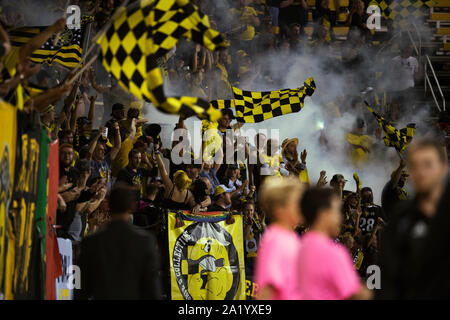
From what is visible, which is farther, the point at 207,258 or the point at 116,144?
the point at 207,258

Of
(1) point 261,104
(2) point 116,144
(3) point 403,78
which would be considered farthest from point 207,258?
(3) point 403,78

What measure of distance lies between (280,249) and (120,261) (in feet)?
3.08

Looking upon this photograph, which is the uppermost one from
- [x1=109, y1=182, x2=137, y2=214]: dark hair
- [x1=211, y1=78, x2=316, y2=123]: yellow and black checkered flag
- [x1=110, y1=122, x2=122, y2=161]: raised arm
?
[x1=211, y1=78, x2=316, y2=123]: yellow and black checkered flag

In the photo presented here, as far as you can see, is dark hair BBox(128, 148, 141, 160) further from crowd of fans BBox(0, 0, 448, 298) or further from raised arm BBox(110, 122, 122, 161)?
raised arm BBox(110, 122, 122, 161)

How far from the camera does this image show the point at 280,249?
394 centimetres

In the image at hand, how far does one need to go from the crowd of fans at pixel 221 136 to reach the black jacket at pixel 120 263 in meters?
0.25

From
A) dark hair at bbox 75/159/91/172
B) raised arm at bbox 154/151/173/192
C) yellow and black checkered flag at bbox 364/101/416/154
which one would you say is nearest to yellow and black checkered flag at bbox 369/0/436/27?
yellow and black checkered flag at bbox 364/101/416/154

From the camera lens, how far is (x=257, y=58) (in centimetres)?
1282

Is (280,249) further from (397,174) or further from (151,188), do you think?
(397,174)

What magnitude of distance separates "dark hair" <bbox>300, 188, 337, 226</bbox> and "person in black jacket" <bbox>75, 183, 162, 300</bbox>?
0.98 meters

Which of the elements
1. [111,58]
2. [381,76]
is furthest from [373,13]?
[111,58]

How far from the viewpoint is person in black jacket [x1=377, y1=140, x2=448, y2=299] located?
11.3 ft
